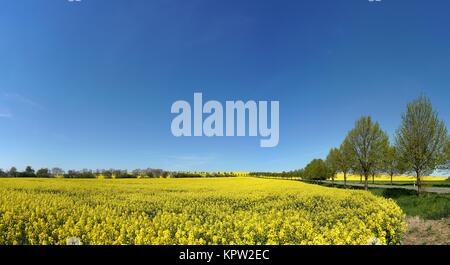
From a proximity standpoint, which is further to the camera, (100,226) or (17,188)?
(17,188)

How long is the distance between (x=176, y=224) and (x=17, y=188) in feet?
21.5

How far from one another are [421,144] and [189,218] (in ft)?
51.8

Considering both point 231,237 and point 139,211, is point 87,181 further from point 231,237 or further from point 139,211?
point 231,237

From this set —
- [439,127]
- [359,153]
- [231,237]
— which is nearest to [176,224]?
[231,237]

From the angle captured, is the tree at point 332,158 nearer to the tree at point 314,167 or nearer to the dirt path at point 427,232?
the tree at point 314,167

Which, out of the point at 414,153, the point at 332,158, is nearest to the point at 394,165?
the point at 414,153

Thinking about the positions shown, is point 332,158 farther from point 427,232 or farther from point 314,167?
point 427,232

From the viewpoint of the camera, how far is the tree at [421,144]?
1723 cm

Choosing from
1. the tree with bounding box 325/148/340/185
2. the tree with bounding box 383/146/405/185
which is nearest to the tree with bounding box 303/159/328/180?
the tree with bounding box 325/148/340/185

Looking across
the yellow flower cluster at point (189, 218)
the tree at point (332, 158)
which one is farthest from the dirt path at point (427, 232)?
the tree at point (332, 158)

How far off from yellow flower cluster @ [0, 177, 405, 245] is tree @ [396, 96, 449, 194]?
1077cm

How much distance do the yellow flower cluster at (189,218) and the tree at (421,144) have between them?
10.8 metres
